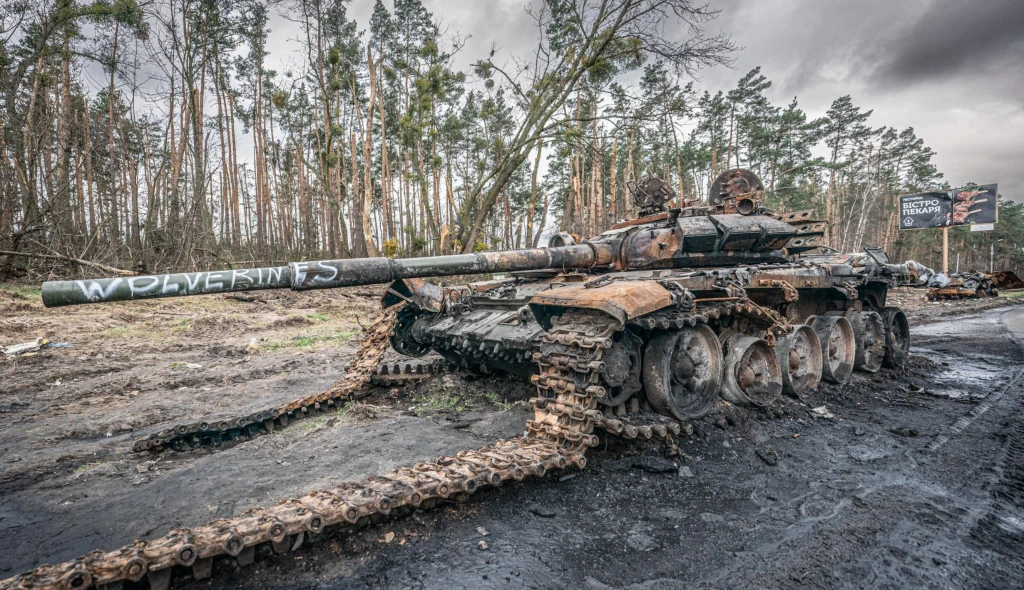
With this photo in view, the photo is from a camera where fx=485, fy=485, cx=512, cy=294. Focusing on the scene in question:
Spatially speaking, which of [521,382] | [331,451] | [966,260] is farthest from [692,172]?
[966,260]

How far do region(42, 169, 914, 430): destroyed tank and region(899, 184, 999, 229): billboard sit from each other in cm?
2672

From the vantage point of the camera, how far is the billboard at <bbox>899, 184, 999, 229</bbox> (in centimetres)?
2639

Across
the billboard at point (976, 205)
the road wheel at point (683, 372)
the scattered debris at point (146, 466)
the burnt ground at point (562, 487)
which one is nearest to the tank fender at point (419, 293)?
the burnt ground at point (562, 487)

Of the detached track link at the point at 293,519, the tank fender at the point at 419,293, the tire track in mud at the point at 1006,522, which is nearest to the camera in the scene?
the detached track link at the point at 293,519

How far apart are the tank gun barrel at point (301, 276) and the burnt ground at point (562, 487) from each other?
1420mm

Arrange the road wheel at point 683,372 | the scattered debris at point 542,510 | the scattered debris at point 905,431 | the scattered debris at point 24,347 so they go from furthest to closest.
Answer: the scattered debris at point 24,347
the scattered debris at point 905,431
the road wheel at point 683,372
the scattered debris at point 542,510

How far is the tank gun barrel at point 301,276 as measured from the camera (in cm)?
268

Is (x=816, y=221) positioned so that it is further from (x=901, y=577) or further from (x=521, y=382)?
(x=901, y=577)

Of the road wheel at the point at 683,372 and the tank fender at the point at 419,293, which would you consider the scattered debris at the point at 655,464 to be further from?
the tank fender at the point at 419,293

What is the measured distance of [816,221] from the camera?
695 centimetres

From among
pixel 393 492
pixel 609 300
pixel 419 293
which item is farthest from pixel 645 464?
pixel 419 293

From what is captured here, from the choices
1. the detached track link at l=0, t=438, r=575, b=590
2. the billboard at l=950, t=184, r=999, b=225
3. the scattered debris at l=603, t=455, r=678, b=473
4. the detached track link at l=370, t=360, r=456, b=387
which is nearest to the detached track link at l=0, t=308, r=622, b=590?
the detached track link at l=0, t=438, r=575, b=590

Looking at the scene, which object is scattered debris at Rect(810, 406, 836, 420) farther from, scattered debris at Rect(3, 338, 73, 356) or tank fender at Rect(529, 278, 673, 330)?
scattered debris at Rect(3, 338, 73, 356)

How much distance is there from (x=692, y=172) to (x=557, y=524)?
36129 mm
